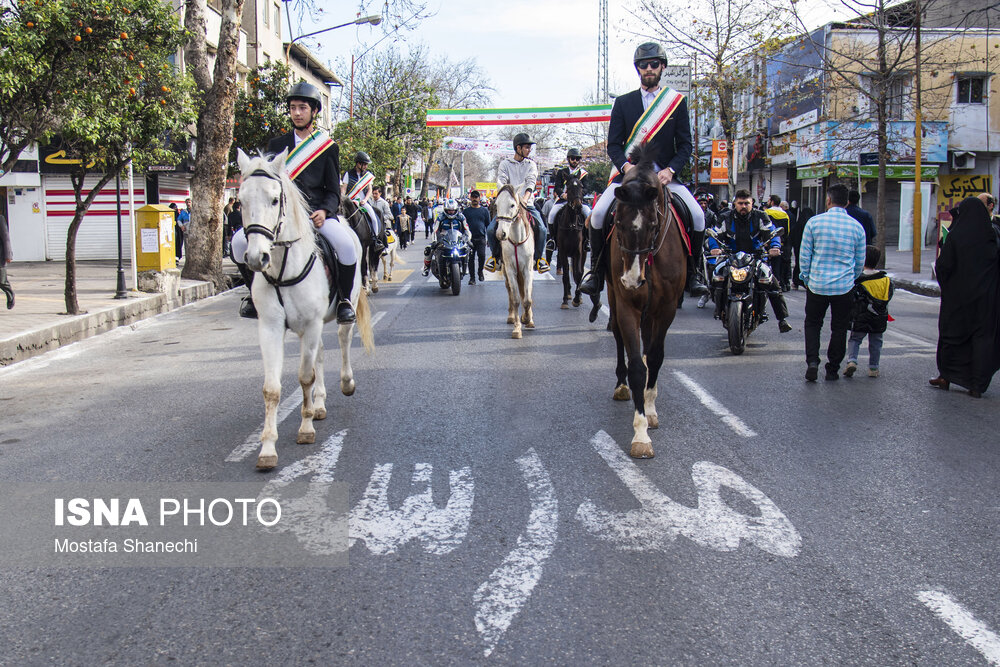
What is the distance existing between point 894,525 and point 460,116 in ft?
129

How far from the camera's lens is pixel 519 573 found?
4.16m

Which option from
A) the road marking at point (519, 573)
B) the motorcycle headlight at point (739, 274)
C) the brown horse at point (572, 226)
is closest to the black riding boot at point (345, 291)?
the road marking at point (519, 573)

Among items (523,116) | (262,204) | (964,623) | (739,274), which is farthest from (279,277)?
(523,116)

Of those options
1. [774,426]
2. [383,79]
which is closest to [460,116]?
[383,79]

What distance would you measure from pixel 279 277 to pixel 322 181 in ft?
4.31

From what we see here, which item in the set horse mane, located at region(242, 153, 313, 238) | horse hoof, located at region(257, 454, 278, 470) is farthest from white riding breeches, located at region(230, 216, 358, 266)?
horse hoof, located at region(257, 454, 278, 470)

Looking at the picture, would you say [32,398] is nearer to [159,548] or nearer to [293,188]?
[293,188]

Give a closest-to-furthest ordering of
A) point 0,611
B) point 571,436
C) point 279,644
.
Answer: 1. point 279,644
2. point 0,611
3. point 571,436

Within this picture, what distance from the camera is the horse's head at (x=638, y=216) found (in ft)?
21.0

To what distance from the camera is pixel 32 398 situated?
866cm

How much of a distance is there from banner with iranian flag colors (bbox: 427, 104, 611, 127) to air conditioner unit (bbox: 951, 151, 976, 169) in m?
14.0

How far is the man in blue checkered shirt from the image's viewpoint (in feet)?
29.8

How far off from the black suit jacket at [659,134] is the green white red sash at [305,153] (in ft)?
7.76

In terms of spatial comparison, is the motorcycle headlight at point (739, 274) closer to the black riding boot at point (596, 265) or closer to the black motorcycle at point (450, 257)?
the black riding boot at point (596, 265)
